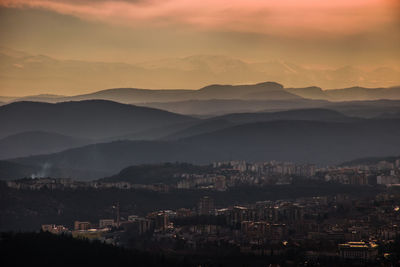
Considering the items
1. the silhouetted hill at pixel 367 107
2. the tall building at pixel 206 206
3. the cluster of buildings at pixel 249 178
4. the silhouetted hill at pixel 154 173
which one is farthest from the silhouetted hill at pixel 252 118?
the tall building at pixel 206 206

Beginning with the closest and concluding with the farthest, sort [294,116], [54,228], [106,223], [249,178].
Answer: [54,228], [106,223], [249,178], [294,116]

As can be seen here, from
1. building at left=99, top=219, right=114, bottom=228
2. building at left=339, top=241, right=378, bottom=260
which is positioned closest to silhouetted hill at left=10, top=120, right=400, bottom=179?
building at left=99, top=219, right=114, bottom=228

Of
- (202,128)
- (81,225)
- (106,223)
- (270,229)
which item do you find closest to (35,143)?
(202,128)

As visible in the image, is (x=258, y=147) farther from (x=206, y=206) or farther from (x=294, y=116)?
(x=206, y=206)

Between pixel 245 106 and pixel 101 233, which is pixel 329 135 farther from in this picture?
pixel 101 233

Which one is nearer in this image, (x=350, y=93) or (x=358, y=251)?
(x=358, y=251)

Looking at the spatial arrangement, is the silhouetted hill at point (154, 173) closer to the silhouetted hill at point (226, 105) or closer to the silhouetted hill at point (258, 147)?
the silhouetted hill at point (258, 147)
